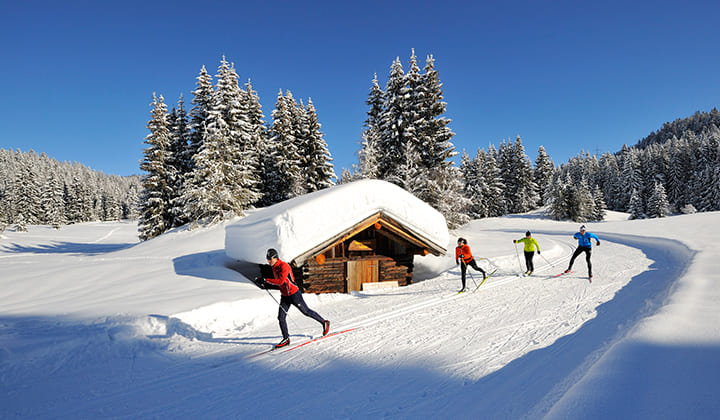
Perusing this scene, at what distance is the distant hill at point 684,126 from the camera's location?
137 metres

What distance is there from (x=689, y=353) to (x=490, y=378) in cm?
A: 235

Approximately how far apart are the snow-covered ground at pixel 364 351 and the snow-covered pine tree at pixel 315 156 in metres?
24.4

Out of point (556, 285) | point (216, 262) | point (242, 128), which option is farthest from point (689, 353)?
point (242, 128)

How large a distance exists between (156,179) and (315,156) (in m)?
14.6

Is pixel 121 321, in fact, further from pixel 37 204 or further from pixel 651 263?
pixel 37 204

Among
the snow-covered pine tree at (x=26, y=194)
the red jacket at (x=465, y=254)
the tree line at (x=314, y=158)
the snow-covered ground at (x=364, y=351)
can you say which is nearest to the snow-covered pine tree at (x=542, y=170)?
the tree line at (x=314, y=158)

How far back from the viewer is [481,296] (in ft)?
32.4

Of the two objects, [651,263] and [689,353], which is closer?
[689,353]

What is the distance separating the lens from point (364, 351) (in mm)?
5945

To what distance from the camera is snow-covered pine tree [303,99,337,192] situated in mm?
34625

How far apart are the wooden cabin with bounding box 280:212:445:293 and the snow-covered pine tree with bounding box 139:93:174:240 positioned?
24429mm

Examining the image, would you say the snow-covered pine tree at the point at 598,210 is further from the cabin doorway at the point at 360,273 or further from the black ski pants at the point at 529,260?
the cabin doorway at the point at 360,273

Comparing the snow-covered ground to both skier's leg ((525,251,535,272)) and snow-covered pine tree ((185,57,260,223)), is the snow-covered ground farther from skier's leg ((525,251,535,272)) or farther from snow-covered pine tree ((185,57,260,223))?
snow-covered pine tree ((185,57,260,223))

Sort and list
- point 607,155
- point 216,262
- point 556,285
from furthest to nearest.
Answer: point 607,155 < point 216,262 < point 556,285
